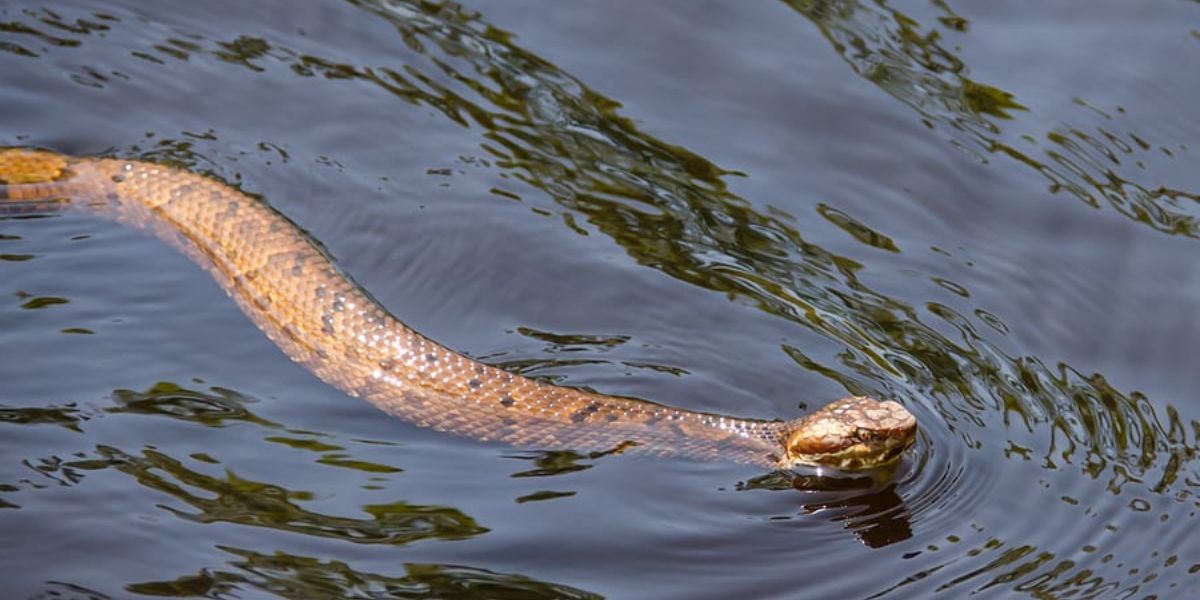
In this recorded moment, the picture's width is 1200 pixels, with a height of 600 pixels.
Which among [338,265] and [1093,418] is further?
[338,265]

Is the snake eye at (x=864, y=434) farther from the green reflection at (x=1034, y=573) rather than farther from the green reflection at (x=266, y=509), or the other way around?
the green reflection at (x=266, y=509)

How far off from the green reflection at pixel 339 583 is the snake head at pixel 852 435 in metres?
1.59

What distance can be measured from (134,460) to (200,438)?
1.06 ft

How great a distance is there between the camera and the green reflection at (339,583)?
23.1 ft

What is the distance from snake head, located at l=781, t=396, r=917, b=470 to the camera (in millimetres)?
8250

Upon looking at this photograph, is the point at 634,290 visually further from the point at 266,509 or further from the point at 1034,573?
the point at 1034,573

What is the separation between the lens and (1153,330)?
9.27m

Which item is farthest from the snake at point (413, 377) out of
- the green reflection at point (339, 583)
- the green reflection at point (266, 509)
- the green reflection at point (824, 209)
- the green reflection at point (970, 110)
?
the green reflection at point (970, 110)

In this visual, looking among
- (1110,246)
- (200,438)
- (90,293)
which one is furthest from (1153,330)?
(90,293)

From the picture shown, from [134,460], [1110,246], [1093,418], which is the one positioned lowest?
[134,460]

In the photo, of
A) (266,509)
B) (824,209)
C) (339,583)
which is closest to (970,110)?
(824,209)

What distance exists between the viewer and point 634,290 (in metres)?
9.28

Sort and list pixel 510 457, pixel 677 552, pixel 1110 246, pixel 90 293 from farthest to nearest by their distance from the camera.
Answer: pixel 1110 246 < pixel 90 293 < pixel 510 457 < pixel 677 552

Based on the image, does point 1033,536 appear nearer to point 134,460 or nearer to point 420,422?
point 420,422
